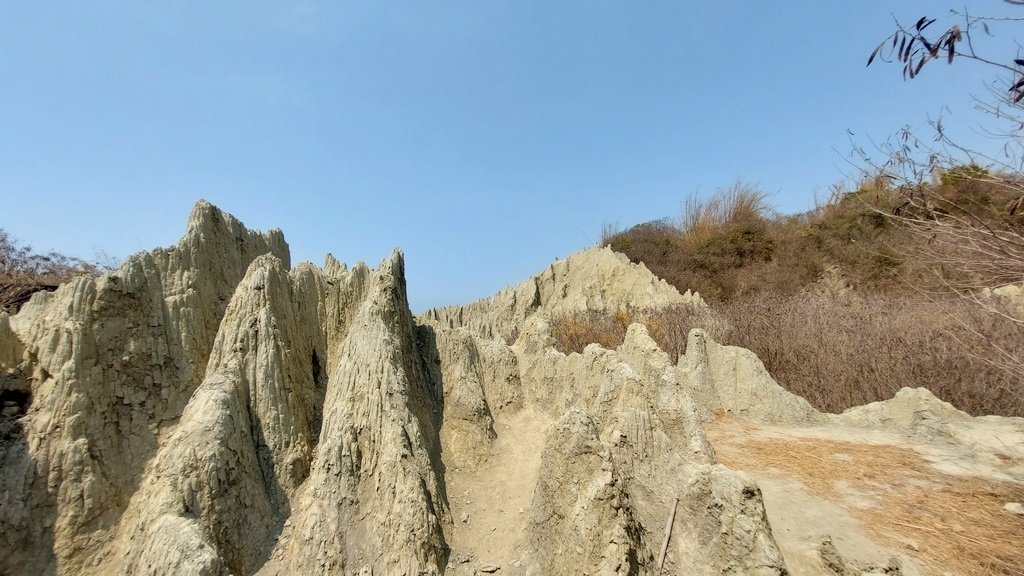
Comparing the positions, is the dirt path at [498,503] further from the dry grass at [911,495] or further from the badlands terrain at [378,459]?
the dry grass at [911,495]

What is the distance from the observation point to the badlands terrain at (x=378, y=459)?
13.2 ft

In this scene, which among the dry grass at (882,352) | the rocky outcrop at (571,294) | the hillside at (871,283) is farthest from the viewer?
the rocky outcrop at (571,294)

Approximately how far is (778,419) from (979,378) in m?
5.78

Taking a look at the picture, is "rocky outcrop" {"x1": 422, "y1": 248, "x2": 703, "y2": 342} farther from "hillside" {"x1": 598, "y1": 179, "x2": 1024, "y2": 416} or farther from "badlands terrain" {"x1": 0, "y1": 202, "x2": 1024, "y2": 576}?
"badlands terrain" {"x1": 0, "y1": 202, "x2": 1024, "y2": 576}

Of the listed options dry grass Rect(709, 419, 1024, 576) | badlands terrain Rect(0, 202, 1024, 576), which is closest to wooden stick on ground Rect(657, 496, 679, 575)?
badlands terrain Rect(0, 202, 1024, 576)

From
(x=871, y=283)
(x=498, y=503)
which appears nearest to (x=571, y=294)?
(x=871, y=283)

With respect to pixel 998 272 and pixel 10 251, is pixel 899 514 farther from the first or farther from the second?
pixel 10 251

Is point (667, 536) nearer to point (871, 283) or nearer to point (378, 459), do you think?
point (378, 459)

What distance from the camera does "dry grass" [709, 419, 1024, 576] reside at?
4434 millimetres

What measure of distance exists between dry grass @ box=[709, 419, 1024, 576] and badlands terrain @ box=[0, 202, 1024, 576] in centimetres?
3

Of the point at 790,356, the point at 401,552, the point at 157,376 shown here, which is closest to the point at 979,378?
the point at 790,356

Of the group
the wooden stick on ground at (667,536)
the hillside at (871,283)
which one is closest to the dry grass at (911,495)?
the hillside at (871,283)

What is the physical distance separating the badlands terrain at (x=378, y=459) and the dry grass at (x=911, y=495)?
3cm

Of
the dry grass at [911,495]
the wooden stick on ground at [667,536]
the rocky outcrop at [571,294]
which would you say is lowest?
Answer: the dry grass at [911,495]
